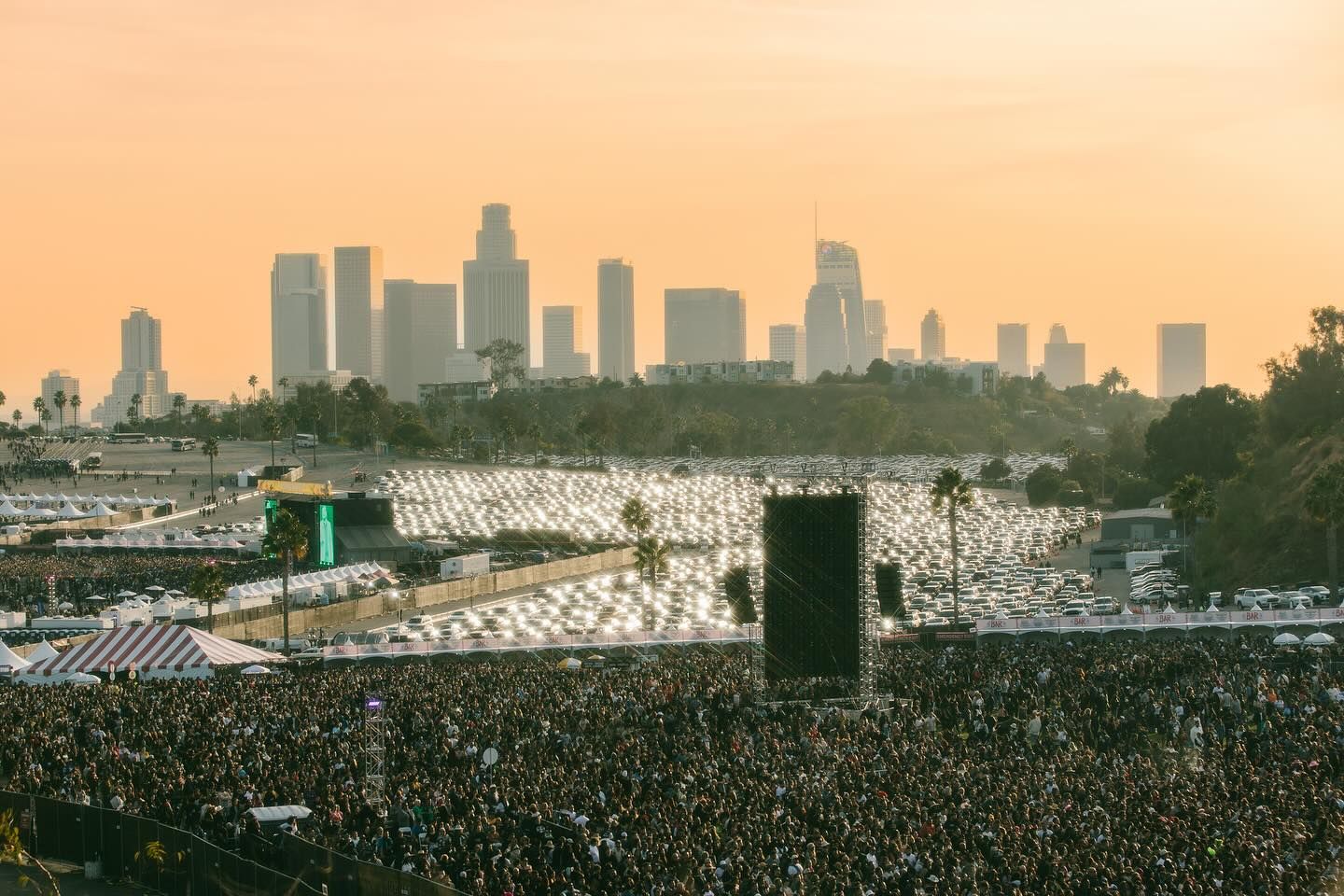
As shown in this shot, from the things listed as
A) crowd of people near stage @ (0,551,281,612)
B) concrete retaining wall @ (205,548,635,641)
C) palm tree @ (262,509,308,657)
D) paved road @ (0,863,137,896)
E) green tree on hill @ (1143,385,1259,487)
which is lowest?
concrete retaining wall @ (205,548,635,641)

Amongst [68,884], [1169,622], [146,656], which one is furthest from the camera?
[1169,622]

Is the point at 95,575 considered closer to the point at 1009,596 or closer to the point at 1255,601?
the point at 1009,596

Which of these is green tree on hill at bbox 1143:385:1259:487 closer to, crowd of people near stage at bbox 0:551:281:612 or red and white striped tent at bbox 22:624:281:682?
crowd of people near stage at bbox 0:551:281:612

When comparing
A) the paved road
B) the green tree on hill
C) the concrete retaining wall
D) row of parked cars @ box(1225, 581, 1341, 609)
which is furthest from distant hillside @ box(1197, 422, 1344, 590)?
the paved road

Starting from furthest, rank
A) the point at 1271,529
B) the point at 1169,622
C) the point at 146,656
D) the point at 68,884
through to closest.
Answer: the point at 1271,529
the point at 1169,622
the point at 146,656
the point at 68,884

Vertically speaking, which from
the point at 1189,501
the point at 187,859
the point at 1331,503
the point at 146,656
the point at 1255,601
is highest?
the point at 1331,503

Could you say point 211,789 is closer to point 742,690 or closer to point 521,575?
point 742,690

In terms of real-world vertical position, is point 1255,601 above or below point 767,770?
below

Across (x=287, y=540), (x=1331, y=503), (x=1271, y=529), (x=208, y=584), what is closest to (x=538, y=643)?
(x=287, y=540)
